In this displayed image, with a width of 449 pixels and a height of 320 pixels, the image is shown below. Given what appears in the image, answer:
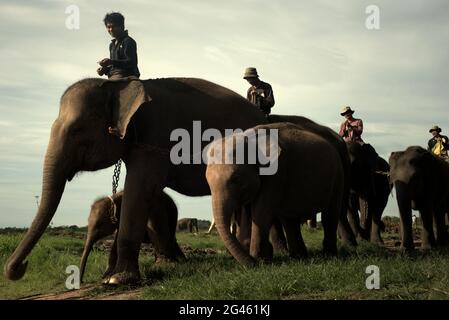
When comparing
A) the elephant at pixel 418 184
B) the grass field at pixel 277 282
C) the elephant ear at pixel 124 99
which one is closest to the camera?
the grass field at pixel 277 282

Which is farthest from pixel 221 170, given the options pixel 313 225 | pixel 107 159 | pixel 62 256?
pixel 313 225

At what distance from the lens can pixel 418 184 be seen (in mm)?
13055

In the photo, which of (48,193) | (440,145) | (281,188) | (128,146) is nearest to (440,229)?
(440,145)

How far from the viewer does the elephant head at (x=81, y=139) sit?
9.29 meters

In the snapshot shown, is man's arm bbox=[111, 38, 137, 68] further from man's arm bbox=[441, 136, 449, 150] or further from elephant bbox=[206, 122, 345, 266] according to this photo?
man's arm bbox=[441, 136, 449, 150]

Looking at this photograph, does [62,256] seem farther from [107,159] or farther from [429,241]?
[429,241]

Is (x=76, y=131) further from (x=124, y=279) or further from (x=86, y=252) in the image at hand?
(x=86, y=252)

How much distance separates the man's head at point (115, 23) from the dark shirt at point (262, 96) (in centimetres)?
292

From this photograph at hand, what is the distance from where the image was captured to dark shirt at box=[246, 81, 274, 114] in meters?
12.2

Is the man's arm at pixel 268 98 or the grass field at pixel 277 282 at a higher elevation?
the man's arm at pixel 268 98

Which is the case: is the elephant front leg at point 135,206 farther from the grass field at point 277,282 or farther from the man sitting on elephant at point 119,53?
the man sitting on elephant at point 119,53

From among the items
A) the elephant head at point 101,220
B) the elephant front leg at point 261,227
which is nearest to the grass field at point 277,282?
the elephant front leg at point 261,227

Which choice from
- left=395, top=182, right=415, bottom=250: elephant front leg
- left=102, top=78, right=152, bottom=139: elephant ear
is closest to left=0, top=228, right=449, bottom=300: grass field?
left=102, top=78, right=152, bottom=139: elephant ear

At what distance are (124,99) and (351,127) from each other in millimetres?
7924
